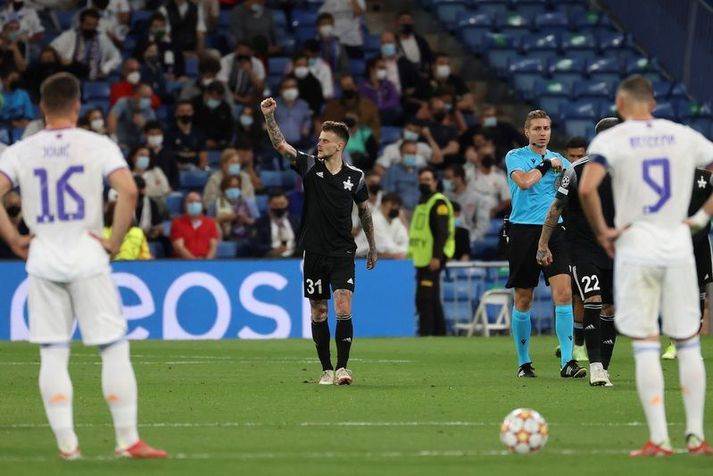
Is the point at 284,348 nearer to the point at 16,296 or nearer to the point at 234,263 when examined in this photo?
the point at 234,263

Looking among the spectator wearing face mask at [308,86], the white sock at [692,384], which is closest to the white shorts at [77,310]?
the white sock at [692,384]

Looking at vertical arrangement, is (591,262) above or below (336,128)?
below

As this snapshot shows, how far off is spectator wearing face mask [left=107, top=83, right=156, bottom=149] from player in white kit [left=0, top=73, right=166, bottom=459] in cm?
1630

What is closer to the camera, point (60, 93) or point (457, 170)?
point (60, 93)

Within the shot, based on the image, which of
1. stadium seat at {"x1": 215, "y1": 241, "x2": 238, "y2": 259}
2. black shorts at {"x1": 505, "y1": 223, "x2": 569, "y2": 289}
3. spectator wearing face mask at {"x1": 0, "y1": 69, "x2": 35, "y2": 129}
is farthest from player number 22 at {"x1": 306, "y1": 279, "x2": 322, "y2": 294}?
spectator wearing face mask at {"x1": 0, "y1": 69, "x2": 35, "y2": 129}

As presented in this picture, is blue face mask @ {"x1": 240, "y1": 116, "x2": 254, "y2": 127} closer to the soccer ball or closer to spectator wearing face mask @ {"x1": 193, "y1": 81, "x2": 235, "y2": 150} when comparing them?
spectator wearing face mask @ {"x1": 193, "y1": 81, "x2": 235, "y2": 150}

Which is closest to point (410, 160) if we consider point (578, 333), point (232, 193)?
point (232, 193)

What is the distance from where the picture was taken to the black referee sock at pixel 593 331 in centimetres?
1392

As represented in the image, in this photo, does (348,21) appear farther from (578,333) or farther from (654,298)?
(654,298)

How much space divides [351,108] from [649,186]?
17.4 metres

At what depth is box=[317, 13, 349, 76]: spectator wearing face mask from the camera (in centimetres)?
2748

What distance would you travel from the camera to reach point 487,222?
26.1 metres

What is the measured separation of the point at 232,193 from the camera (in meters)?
24.2

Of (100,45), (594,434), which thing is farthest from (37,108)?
(594,434)
